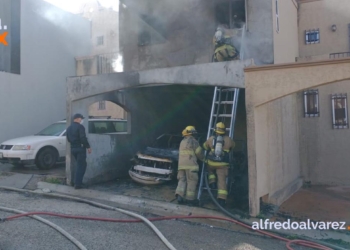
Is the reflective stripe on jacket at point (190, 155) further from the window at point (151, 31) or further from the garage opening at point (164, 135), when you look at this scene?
the window at point (151, 31)

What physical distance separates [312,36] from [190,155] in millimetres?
5927

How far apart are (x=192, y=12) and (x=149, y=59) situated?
1.93 m

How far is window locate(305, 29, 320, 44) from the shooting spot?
31.5 feet

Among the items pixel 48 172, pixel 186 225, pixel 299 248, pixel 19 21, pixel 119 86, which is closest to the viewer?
pixel 299 248

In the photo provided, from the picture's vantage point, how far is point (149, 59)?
34.1 feet

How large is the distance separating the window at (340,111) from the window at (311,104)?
0.42m

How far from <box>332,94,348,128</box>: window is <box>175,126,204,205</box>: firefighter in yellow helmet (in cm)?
474

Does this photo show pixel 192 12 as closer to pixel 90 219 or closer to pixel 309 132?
pixel 309 132

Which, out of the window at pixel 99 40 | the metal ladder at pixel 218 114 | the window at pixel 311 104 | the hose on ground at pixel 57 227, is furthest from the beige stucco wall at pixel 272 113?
the window at pixel 99 40

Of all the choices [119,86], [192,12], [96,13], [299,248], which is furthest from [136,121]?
[96,13]

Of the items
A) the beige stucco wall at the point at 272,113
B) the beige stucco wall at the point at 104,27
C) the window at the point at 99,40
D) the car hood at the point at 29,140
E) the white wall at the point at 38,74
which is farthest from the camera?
the window at the point at 99,40

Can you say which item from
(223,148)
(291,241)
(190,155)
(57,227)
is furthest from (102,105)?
(291,241)

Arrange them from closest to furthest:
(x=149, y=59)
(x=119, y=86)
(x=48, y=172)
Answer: (x=119, y=86) < (x=48, y=172) < (x=149, y=59)

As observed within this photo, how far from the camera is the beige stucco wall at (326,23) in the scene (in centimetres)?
Answer: 922
